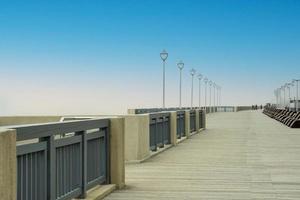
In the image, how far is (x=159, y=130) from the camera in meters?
18.0

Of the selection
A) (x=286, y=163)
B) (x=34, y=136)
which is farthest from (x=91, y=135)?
(x=286, y=163)

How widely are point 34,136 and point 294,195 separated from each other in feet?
14.9

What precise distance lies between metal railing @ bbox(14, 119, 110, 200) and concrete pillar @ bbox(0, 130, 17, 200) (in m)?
0.47

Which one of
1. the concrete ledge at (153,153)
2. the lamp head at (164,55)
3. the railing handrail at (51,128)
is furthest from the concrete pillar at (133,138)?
the lamp head at (164,55)

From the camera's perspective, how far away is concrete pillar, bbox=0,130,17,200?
5.36 meters

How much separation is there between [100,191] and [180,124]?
1467 centimetres

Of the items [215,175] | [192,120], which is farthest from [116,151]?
[192,120]

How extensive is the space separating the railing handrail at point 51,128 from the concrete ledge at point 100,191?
3.08 ft

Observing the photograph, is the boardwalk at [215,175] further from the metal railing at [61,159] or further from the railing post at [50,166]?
the railing post at [50,166]

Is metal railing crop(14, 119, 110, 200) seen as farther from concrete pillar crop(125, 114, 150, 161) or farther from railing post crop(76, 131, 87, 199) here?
concrete pillar crop(125, 114, 150, 161)

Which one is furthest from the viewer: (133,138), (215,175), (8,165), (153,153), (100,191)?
(153,153)

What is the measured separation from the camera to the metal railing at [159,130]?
660 inches

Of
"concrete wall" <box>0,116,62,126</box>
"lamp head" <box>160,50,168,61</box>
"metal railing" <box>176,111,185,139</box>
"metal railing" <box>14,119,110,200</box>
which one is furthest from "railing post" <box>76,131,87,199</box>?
"lamp head" <box>160,50,168,61</box>

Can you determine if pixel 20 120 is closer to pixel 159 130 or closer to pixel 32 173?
pixel 159 130
